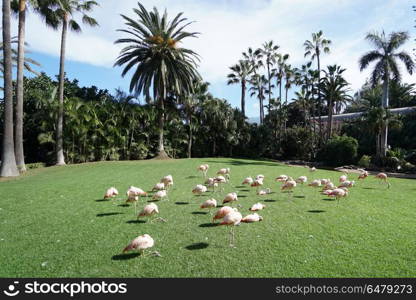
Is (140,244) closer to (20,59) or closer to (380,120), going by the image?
(20,59)

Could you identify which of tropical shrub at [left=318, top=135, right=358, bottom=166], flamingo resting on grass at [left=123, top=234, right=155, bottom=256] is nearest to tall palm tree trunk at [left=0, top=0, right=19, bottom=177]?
flamingo resting on grass at [left=123, top=234, right=155, bottom=256]

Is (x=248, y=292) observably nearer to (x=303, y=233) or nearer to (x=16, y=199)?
(x=303, y=233)

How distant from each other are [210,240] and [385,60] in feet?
98.4

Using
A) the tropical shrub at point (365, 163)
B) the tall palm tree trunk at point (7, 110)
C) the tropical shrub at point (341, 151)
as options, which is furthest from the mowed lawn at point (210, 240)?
the tropical shrub at point (341, 151)

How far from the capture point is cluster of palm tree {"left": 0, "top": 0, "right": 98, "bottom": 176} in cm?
1711

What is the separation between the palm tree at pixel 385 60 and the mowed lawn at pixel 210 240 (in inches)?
916

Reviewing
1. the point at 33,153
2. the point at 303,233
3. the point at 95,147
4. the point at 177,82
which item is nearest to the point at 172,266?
the point at 303,233

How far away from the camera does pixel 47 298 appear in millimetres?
3740

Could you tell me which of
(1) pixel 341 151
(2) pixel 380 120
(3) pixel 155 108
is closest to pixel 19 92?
(3) pixel 155 108

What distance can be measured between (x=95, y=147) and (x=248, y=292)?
23.7 m

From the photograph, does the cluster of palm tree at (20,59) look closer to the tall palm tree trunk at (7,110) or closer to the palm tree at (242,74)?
the tall palm tree trunk at (7,110)

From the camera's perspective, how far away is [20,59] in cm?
1942

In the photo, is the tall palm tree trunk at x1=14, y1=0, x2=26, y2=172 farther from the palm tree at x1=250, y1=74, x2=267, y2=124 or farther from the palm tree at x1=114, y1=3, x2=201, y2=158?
the palm tree at x1=250, y1=74, x2=267, y2=124

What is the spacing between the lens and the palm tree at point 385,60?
27125mm
